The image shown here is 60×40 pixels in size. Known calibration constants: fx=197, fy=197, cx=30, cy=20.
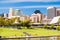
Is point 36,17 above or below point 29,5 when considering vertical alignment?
below

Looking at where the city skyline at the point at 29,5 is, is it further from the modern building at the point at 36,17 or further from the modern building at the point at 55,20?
the modern building at the point at 55,20

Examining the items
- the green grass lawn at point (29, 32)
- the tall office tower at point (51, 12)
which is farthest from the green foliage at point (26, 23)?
the tall office tower at point (51, 12)

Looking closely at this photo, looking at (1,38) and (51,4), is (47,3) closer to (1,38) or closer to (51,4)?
(51,4)

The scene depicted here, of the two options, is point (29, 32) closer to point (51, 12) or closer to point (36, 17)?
point (36, 17)

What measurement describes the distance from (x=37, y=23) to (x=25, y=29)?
0.36 metres

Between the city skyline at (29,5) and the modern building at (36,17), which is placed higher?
the city skyline at (29,5)

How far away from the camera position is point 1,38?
5.16 meters

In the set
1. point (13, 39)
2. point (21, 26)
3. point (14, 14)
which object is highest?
point (14, 14)

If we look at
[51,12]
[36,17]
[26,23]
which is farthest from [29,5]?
[51,12]

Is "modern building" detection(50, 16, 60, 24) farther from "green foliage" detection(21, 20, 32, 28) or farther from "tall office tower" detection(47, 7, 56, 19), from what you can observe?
"green foliage" detection(21, 20, 32, 28)

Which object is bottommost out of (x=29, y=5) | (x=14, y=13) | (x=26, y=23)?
(x=26, y=23)

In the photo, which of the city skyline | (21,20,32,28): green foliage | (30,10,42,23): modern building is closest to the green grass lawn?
(21,20,32,28): green foliage

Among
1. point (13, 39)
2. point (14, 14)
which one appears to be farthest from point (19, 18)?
point (13, 39)

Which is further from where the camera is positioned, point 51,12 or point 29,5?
point 29,5
